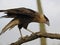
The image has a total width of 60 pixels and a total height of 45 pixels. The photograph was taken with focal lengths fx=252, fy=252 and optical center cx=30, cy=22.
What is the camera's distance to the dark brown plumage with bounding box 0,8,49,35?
9.04ft

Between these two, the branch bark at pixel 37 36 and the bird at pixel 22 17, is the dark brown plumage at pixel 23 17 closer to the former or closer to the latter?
the bird at pixel 22 17

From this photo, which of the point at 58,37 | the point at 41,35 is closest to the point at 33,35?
the point at 41,35

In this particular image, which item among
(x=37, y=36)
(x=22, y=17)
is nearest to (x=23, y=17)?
(x=22, y=17)

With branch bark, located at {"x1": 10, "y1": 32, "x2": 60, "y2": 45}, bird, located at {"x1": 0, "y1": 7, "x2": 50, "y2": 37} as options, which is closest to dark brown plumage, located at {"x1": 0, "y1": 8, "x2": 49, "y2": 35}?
bird, located at {"x1": 0, "y1": 7, "x2": 50, "y2": 37}

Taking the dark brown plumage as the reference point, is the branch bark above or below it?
below

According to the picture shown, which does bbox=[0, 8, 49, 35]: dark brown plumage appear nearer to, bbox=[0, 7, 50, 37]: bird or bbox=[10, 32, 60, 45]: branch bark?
bbox=[0, 7, 50, 37]: bird

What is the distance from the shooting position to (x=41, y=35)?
2605 millimetres

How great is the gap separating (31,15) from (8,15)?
0.86 feet

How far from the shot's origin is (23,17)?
2.88 m

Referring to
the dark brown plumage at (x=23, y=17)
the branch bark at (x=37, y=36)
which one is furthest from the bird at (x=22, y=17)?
the branch bark at (x=37, y=36)

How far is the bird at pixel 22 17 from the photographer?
9.02ft

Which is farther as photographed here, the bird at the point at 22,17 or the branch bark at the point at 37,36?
the bird at the point at 22,17

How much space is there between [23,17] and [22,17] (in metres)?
0.01

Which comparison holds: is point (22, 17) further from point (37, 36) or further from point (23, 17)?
point (37, 36)
